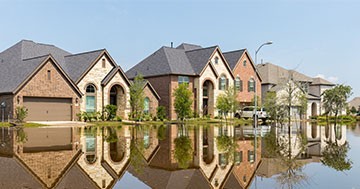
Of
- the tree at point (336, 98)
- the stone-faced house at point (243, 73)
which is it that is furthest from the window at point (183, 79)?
the tree at point (336, 98)

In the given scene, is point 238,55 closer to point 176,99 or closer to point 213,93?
point 213,93

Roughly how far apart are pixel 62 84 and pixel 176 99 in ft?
49.8

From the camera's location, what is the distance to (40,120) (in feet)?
135

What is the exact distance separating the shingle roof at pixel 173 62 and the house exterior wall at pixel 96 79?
370 inches

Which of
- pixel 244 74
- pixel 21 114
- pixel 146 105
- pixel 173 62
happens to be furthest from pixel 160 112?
pixel 244 74

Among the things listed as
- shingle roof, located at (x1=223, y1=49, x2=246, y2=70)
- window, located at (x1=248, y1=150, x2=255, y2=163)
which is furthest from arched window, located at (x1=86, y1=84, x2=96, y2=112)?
window, located at (x1=248, y1=150, x2=255, y2=163)

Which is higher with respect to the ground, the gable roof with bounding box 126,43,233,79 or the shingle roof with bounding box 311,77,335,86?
the gable roof with bounding box 126,43,233,79

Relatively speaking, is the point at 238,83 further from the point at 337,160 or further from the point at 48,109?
the point at 337,160

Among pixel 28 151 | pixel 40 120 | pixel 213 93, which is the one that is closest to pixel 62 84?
pixel 40 120

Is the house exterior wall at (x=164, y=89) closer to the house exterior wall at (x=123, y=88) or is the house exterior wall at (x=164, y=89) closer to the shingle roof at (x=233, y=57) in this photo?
the house exterior wall at (x=123, y=88)

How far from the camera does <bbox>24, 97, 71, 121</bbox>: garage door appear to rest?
1588 inches

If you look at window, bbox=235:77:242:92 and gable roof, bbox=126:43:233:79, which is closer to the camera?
gable roof, bbox=126:43:233:79

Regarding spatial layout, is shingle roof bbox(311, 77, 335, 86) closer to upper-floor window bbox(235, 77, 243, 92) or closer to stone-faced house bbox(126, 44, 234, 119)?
upper-floor window bbox(235, 77, 243, 92)

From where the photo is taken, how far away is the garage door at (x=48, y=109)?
40.3 m
